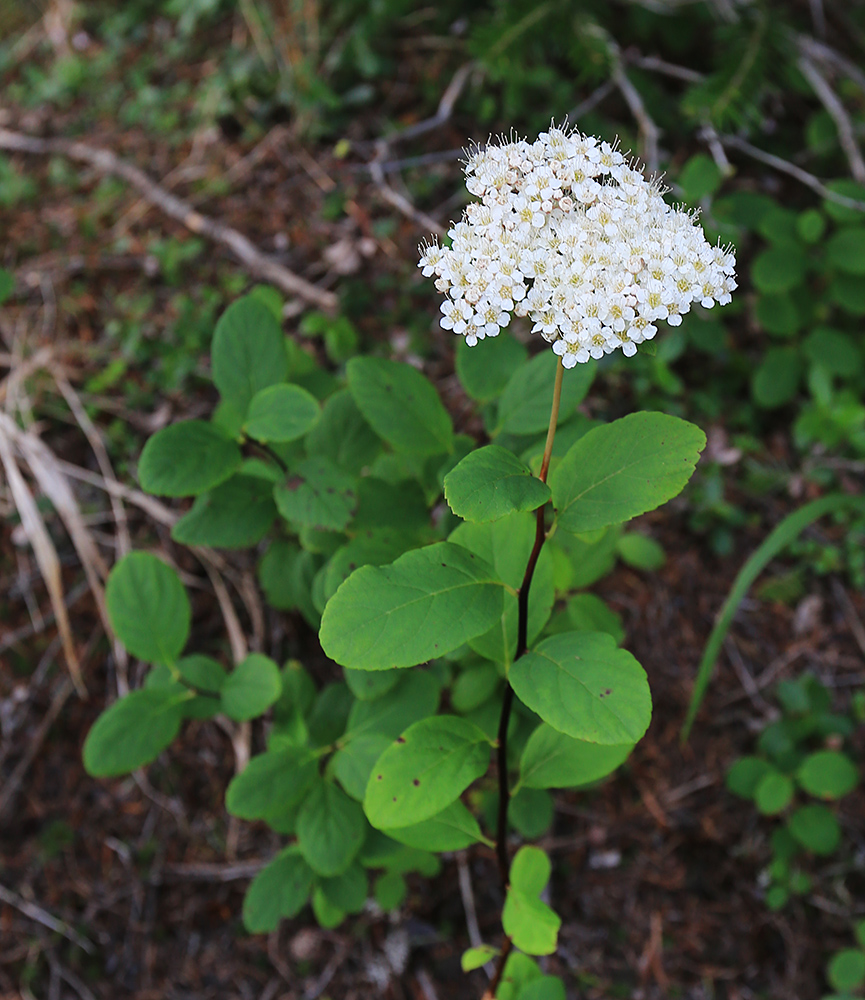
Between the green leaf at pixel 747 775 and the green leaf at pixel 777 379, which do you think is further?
the green leaf at pixel 777 379

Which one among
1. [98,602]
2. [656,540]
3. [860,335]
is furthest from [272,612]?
[860,335]

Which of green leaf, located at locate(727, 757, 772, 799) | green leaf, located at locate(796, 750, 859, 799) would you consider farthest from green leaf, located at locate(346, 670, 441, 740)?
green leaf, located at locate(796, 750, 859, 799)

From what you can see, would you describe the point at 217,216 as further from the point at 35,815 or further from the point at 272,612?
the point at 35,815

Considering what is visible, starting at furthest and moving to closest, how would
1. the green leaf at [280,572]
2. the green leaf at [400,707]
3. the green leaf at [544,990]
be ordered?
the green leaf at [280,572] < the green leaf at [400,707] < the green leaf at [544,990]

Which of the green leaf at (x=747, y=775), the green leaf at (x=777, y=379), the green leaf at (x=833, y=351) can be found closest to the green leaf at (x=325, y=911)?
the green leaf at (x=747, y=775)

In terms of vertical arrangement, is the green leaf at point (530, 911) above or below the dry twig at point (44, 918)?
above

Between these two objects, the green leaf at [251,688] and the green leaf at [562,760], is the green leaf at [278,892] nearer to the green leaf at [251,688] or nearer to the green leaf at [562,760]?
the green leaf at [251,688]
